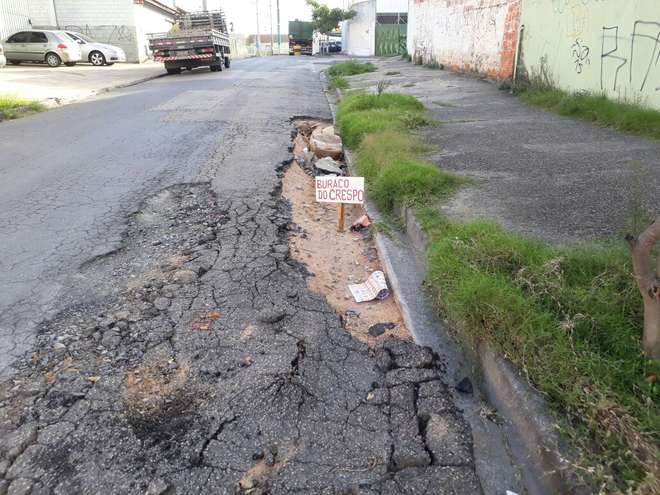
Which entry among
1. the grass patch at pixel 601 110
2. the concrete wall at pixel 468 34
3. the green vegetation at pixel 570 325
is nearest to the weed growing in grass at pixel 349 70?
the concrete wall at pixel 468 34

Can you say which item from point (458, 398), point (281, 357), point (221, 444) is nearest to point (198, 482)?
point (221, 444)

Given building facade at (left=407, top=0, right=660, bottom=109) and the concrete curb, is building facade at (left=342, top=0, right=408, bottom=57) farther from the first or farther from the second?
the concrete curb

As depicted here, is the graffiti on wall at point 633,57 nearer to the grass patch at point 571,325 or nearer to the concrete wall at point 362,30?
the grass patch at point 571,325

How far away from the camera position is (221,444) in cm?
233

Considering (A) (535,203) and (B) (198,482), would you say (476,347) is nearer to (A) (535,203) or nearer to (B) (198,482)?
(B) (198,482)

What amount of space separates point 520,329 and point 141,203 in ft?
13.3

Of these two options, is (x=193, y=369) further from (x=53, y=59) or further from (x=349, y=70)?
(x=53, y=59)

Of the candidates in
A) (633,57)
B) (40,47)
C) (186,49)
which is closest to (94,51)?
(40,47)

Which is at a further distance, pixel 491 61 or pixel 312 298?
pixel 491 61

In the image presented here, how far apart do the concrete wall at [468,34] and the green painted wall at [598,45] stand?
1.42 metres

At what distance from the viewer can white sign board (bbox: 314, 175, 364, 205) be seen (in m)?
4.78

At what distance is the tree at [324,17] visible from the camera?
49375 mm

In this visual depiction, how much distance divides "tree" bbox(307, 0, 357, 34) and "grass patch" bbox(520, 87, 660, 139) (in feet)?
139

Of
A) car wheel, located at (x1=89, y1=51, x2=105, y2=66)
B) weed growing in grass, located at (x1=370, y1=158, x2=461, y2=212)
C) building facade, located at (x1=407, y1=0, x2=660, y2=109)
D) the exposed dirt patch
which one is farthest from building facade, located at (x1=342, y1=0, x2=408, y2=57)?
weed growing in grass, located at (x1=370, y1=158, x2=461, y2=212)
